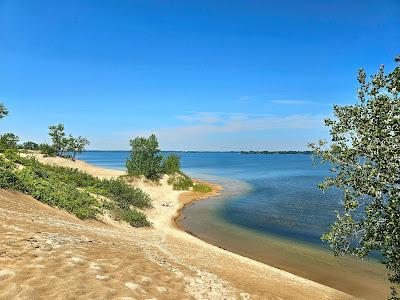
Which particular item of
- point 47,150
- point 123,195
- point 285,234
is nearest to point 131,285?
point 285,234

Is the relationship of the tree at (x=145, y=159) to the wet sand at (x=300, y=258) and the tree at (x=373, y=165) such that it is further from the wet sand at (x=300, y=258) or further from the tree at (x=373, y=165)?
the tree at (x=373, y=165)

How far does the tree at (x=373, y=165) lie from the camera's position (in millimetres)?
11492

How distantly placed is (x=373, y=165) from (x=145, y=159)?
183ft

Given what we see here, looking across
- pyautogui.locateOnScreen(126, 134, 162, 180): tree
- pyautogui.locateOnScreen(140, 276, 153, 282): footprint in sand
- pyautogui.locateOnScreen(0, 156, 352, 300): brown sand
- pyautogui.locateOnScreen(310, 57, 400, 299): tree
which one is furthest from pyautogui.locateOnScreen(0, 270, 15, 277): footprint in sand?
pyautogui.locateOnScreen(126, 134, 162, 180): tree

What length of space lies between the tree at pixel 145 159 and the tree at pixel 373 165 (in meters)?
52.8

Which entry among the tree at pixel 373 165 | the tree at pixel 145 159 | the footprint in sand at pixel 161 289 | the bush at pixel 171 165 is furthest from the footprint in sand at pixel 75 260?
the bush at pixel 171 165

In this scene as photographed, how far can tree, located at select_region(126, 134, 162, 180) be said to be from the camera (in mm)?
64250

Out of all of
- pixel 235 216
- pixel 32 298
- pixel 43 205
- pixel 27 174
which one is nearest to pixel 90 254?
pixel 32 298

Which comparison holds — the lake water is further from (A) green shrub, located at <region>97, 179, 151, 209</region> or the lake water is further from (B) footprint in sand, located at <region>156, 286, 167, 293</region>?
(B) footprint in sand, located at <region>156, 286, 167, 293</region>

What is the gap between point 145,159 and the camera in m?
65.4

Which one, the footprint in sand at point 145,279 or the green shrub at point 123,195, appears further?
the green shrub at point 123,195

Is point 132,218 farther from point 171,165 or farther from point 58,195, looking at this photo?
point 171,165

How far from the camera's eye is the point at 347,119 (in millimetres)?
13133

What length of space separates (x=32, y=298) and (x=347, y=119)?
11.7 metres
